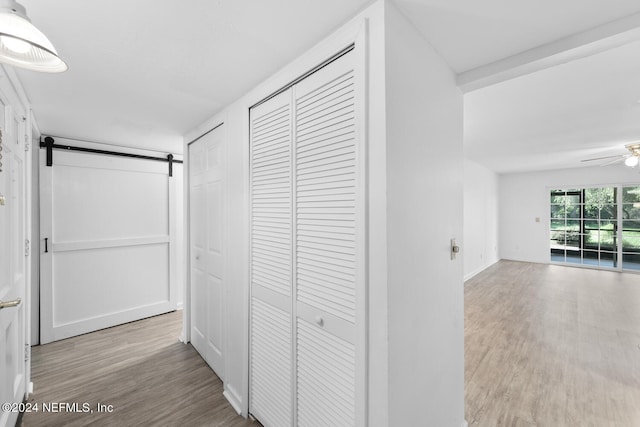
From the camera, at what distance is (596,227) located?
6312 millimetres

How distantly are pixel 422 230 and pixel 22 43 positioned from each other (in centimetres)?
164

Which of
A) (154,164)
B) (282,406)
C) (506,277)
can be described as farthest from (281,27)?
(506,277)

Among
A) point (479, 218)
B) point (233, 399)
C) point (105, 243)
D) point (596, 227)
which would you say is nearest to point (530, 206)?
point (596, 227)

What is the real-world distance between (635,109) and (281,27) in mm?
3320

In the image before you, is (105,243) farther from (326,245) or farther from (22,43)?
(326,245)

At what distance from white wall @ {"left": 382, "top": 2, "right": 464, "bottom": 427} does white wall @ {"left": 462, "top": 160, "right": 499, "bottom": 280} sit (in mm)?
3739

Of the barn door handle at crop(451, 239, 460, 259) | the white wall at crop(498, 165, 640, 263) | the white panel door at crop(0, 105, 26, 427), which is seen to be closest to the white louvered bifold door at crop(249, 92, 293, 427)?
the barn door handle at crop(451, 239, 460, 259)

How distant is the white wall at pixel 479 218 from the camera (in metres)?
5.53

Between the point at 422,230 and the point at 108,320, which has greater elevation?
the point at 422,230

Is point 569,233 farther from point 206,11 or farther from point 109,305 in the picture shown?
point 109,305

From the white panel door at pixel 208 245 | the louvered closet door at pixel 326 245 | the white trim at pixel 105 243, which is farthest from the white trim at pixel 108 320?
the louvered closet door at pixel 326 245

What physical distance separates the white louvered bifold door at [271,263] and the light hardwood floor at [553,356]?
4.55ft

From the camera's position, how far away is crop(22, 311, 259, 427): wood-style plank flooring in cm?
191

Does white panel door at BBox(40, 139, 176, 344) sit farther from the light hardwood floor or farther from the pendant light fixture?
the light hardwood floor
